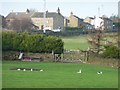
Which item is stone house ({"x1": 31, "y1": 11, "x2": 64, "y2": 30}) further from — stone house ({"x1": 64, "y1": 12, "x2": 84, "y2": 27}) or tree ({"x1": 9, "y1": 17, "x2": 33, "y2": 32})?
tree ({"x1": 9, "y1": 17, "x2": 33, "y2": 32})

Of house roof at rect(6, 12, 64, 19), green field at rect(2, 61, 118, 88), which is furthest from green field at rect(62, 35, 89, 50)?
green field at rect(2, 61, 118, 88)

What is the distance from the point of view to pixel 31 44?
48.0m

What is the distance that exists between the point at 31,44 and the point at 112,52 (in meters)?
10.6

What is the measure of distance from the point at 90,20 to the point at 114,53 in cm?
8811

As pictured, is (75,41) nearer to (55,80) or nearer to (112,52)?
(112,52)

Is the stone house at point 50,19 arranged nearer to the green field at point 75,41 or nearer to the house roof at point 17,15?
the house roof at point 17,15

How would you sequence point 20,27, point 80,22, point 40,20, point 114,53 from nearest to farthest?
point 114,53 < point 20,27 < point 40,20 < point 80,22

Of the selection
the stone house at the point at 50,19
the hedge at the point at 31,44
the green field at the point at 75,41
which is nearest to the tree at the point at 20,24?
the stone house at the point at 50,19

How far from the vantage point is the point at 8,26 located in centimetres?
9512

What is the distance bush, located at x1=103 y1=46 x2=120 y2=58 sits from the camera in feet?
142

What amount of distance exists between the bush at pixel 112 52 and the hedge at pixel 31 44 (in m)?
6.31

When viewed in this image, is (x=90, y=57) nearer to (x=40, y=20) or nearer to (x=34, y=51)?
(x=34, y=51)

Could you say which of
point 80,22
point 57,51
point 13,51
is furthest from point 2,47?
point 80,22

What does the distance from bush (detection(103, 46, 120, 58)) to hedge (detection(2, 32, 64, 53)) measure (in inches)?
249
